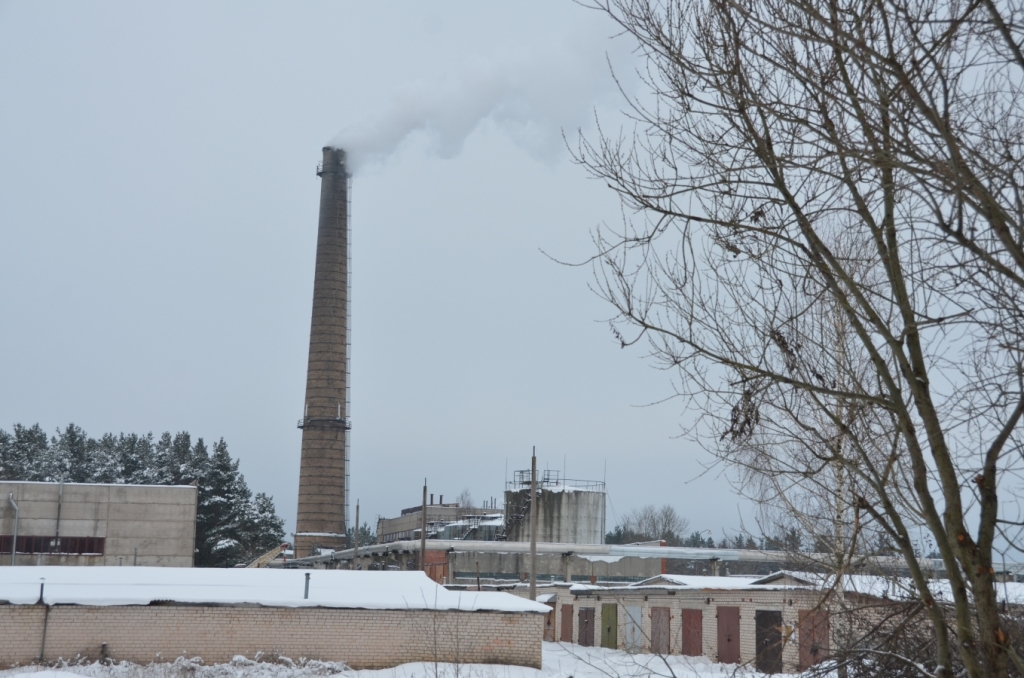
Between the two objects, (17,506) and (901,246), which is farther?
Result: (17,506)

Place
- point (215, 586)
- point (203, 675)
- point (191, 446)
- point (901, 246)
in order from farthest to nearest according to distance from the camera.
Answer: point (191, 446), point (215, 586), point (203, 675), point (901, 246)

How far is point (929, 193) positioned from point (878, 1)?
0.78m

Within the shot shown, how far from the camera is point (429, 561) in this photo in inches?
1885

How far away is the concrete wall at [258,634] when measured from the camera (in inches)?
938

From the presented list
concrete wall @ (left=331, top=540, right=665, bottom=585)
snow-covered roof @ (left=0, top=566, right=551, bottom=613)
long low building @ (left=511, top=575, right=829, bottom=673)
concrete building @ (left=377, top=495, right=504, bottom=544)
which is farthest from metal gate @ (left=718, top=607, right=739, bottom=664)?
concrete building @ (left=377, top=495, right=504, bottom=544)

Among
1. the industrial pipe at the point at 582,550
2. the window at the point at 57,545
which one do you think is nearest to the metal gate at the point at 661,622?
the industrial pipe at the point at 582,550

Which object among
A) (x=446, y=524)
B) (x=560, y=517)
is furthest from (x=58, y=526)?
(x=560, y=517)

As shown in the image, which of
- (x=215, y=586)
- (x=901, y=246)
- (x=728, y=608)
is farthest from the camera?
(x=728, y=608)

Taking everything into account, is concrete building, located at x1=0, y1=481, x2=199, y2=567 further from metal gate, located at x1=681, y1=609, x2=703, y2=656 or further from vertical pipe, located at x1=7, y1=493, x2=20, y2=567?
metal gate, located at x1=681, y1=609, x2=703, y2=656

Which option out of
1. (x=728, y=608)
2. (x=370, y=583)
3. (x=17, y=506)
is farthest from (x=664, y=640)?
(x=17, y=506)

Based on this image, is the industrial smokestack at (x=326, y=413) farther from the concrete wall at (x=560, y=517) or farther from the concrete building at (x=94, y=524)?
the concrete wall at (x=560, y=517)

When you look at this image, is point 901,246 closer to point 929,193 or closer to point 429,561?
point 929,193

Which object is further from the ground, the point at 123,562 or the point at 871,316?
the point at 871,316

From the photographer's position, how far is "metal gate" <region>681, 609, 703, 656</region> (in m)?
28.9
